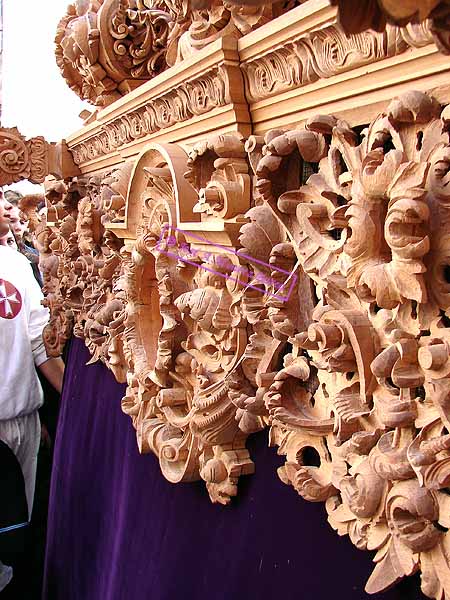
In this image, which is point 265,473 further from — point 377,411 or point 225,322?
point 377,411

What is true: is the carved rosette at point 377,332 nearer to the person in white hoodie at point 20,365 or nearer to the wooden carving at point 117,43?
the wooden carving at point 117,43

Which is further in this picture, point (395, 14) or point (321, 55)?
point (321, 55)

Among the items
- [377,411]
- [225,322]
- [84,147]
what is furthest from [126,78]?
[377,411]

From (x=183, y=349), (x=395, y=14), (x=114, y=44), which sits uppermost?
(x=114, y=44)

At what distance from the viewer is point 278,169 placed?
662 mm

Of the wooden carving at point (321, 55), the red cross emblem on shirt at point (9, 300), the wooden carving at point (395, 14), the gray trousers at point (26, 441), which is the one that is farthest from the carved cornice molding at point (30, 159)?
the wooden carving at point (395, 14)

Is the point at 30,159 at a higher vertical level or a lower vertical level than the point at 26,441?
higher

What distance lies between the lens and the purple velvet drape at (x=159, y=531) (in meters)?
0.72

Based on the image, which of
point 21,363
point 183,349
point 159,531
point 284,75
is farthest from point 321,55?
point 21,363

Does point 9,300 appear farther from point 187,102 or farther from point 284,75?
point 284,75

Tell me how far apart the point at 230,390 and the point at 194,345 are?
12 centimetres

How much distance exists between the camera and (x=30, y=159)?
176 centimetres

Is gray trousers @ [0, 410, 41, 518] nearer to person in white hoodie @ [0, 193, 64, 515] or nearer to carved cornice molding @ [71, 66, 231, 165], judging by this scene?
person in white hoodie @ [0, 193, 64, 515]

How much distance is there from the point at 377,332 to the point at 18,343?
6.31ft
